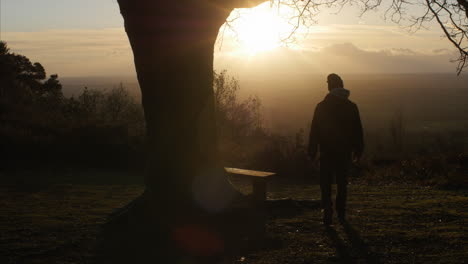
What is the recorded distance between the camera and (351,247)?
6.08 m

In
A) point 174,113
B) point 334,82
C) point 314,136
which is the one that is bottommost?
point 314,136

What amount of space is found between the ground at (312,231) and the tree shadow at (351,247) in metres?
0.01

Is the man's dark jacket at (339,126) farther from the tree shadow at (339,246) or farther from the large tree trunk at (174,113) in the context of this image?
the large tree trunk at (174,113)

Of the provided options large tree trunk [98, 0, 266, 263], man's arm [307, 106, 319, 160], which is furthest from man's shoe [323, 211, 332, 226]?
large tree trunk [98, 0, 266, 263]

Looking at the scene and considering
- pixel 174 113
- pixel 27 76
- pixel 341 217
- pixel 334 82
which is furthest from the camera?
pixel 27 76

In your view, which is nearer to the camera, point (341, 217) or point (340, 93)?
point (340, 93)

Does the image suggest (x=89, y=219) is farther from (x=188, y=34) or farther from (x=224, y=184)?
(x=188, y=34)

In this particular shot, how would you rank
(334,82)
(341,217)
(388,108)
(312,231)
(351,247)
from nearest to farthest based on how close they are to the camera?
(351,247)
(312,231)
(334,82)
(341,217)
(388,108)

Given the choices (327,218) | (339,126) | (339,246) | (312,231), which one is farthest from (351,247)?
(339,126)

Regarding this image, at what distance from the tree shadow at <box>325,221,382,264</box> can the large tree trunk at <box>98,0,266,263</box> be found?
56.5 inches

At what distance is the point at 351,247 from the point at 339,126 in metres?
1.76

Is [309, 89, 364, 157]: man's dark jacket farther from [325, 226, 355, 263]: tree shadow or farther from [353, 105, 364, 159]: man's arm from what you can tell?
[325, 226, 355, 263]: tree shadow

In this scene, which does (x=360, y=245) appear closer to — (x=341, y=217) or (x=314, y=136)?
(x=341, y=217)

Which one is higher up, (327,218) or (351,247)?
(327,218)
